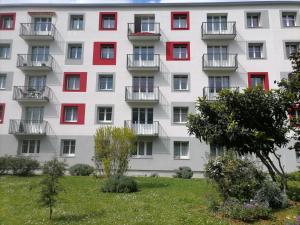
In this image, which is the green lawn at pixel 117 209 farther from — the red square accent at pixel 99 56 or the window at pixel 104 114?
the red square accent at pixel 99 56

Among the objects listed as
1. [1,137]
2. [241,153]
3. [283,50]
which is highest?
[283,50]

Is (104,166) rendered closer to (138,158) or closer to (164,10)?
(138,158)

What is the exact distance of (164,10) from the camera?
36.2 meters

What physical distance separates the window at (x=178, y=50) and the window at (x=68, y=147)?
1255 cm

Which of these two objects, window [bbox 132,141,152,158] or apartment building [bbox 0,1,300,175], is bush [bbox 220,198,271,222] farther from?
window [bbox 132,141,152,158]

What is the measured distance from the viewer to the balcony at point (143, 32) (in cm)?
3453

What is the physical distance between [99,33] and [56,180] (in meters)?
25.5

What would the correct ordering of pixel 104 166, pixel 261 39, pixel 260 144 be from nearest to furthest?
pixel 260 144, pixel 104 166, pixel 261 39

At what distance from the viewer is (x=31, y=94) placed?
33.7m

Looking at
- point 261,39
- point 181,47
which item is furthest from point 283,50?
point 181,47

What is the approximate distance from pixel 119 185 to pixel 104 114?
54.5ft

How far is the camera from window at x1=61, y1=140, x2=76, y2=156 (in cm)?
3303

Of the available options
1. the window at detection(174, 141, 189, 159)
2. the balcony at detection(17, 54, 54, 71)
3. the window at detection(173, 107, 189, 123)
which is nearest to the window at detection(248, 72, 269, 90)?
the window at detection(173, 107, 189, 123)

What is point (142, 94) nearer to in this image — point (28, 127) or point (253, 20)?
point (28, 127)
